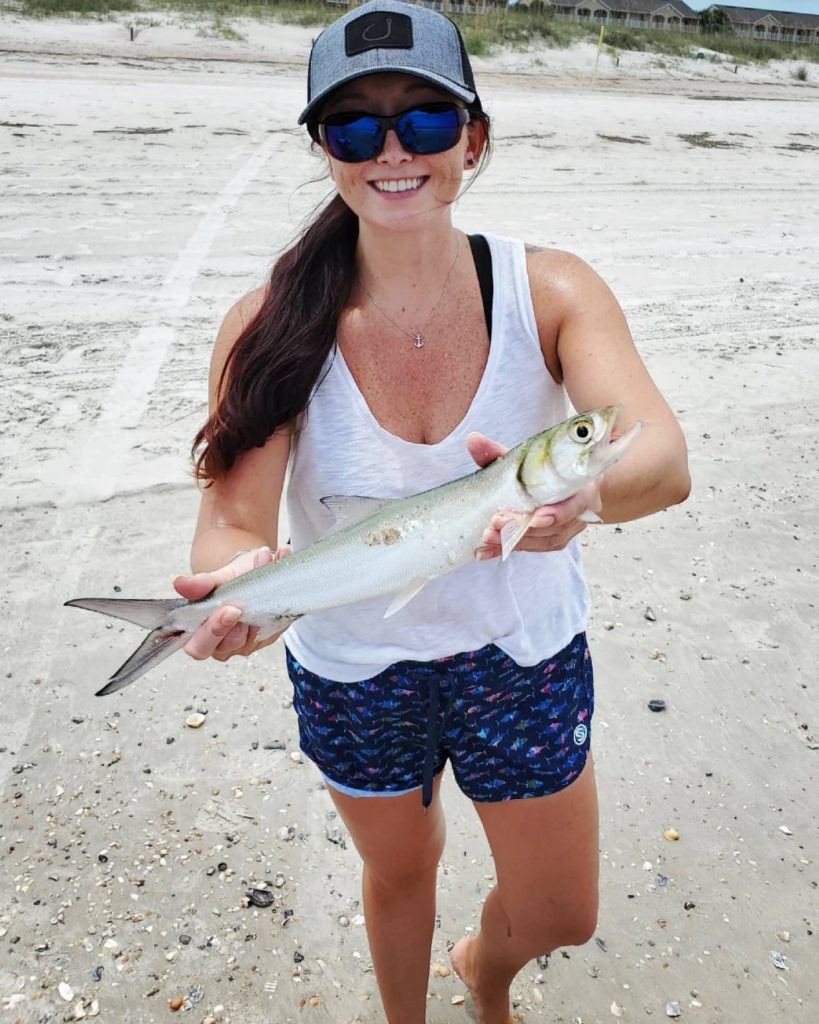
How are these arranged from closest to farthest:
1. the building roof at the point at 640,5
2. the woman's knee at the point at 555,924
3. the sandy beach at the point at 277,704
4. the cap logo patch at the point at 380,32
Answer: the cap logo patch at the point at 380,32, the woman's knee at the point at 555,924, the sandy beach at the point at 277,704, the building roof at the point at 640,5

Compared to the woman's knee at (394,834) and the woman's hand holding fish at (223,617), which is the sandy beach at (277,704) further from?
the woman's hand holding fish at (223,617)

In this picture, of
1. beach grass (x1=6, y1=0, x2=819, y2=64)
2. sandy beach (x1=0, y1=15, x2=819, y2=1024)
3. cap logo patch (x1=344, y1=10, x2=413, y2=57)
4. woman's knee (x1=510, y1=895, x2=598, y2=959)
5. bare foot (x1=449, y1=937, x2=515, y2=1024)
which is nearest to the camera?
cap logo patch (x1=344, y1=10, x2=413, y2=57)

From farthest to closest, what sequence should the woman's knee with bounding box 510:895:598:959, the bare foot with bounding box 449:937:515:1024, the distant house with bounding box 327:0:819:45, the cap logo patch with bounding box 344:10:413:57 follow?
the distant house with bounding box 327:0:819:45, the bare foot with bounding box 449:937:515:1024, the woman's knee with bounding box 510:895:598:959, the cap logo patch with bounding box 344:10:413:57

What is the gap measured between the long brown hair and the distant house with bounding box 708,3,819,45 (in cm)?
8449

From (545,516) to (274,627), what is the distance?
2.52 ft

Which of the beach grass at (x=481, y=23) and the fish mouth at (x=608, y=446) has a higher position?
the fish mouth at (x=608, y=446)

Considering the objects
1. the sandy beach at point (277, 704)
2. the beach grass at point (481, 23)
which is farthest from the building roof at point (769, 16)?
the sandy beach at point (277, 704)

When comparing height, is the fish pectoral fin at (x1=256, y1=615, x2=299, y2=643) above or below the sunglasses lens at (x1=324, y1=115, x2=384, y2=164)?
below

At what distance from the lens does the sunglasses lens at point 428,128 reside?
2.13 metres

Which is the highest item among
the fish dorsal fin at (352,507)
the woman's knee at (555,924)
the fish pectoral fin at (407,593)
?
the fish dorsal fin at (352,507)

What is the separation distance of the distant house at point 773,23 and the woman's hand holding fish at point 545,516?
279 ft

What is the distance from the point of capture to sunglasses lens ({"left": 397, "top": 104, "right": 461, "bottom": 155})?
83.9 inches

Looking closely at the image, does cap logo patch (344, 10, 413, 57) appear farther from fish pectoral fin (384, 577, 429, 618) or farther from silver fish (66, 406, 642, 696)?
fish pectoral fin (384, 577, 429, 618)

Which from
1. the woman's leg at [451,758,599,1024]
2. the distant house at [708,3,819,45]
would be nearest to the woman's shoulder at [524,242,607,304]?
the woman's leg at [451,758,599,1024]
